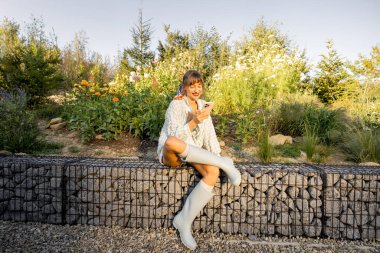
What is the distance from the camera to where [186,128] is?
7.36ft

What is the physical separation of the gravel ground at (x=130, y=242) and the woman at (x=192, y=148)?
17cm

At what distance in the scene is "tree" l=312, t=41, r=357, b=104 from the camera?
811 centimetres

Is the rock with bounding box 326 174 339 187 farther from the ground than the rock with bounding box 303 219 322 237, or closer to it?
farther from the ground

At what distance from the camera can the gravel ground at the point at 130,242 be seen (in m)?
2.01

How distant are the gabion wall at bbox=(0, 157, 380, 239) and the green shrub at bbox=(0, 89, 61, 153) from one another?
56.2 inches

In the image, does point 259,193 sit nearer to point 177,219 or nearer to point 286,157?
point 177,219

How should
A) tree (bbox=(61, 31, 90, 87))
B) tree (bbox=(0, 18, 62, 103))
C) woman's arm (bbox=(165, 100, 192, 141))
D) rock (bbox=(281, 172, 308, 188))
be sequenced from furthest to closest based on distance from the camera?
tree (bbox=(61, 31, 90, 87))
tree (bbox=(0, 18, 62, 103))
rock (bbox=(281, 172, 308, 188))
woman's arm (bbox=(165, 100, 192, 141))

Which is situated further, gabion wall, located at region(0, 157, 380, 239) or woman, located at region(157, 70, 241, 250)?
gabion wall, located at region(0, 157, 380, 239)

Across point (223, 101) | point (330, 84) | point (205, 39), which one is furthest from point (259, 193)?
point (205, 39)

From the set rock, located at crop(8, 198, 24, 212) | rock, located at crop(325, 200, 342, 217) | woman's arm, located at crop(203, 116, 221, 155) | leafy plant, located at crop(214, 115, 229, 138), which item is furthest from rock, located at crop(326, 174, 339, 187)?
rock, located at crop(8, 198, 24, 212)

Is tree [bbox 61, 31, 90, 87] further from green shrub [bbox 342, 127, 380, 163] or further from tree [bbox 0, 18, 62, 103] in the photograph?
green shrub [bbox 342, 127, 380, 163]

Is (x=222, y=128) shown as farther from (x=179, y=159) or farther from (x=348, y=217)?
(x=348, y=217)

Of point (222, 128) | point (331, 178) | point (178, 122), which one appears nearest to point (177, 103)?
point (178, 122)

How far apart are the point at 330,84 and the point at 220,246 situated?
764 centimetres
